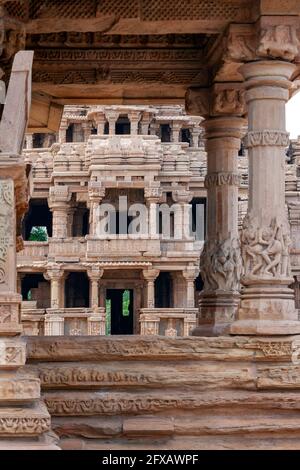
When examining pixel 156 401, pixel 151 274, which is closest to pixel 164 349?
pixel 156 401

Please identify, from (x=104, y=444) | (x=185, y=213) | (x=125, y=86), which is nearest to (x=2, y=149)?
(x=104, y=444)

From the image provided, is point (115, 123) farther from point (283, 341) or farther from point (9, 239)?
point (9, 239)

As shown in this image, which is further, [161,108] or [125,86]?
[161,108]

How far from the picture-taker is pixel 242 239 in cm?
845

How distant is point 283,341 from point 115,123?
2535cm

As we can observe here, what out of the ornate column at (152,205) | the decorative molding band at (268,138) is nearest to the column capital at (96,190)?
the ornate column at (152,205)

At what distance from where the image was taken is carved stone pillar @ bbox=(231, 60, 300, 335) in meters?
8.23

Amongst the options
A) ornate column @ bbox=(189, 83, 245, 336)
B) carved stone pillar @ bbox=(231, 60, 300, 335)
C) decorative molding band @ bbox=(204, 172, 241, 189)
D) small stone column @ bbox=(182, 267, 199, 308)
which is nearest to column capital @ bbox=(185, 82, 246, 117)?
ornate column @ bbox=(189, 83, 245, 336)

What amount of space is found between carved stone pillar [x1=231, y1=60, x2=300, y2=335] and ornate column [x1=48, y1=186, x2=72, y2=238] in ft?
77.2

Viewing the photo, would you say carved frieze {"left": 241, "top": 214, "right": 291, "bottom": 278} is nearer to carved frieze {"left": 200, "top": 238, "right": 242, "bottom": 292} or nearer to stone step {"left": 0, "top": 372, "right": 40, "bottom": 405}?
carved frieze {"left": 200, "top": 238, "right": 242, "bottom": 292}

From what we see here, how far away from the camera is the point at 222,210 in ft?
34.7

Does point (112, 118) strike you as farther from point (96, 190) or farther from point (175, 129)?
point (96, 190)

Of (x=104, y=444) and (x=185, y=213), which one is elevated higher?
(x=185, y=213)

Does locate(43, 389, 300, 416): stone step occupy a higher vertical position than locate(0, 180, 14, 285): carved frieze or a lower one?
lower
